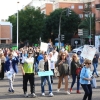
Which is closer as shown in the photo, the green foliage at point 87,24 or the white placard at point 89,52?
the white placard at point 89,52

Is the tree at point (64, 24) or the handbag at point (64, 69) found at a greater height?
the tree at point (64, 24)

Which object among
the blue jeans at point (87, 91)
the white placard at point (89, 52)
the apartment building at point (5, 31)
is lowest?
the blue jeans at point (87, 91)

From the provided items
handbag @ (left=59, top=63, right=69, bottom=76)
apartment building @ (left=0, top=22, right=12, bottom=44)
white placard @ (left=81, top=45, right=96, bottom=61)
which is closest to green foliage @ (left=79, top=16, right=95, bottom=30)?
apartment building @ (left=0, top=22, right=12, bottom=44)

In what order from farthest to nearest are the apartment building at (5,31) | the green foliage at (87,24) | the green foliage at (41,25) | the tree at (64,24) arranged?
the apartment building at (5,31) → the green foliage at (87,24) → the green foliage at (41,25) → the tree at (64,24)

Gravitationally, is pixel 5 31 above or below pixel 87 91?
above

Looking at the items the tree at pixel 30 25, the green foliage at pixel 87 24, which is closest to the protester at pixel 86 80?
the tree at pixel 30 25

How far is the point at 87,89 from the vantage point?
10.7 m

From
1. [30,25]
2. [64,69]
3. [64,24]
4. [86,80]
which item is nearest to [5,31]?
[30,25]

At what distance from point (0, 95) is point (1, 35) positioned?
75932mm

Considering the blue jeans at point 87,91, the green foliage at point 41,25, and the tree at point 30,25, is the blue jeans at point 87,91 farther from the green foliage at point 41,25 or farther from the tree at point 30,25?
the tree at point 30,25

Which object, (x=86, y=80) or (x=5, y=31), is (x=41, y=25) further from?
(x=86, y=80)

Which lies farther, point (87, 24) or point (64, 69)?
point (87, 24)

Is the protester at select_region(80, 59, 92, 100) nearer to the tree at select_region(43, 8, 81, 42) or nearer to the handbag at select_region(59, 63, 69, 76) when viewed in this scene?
the handbag at select_region(59, 63, 69, 76)

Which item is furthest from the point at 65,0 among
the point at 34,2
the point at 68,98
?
the point at 68,98
